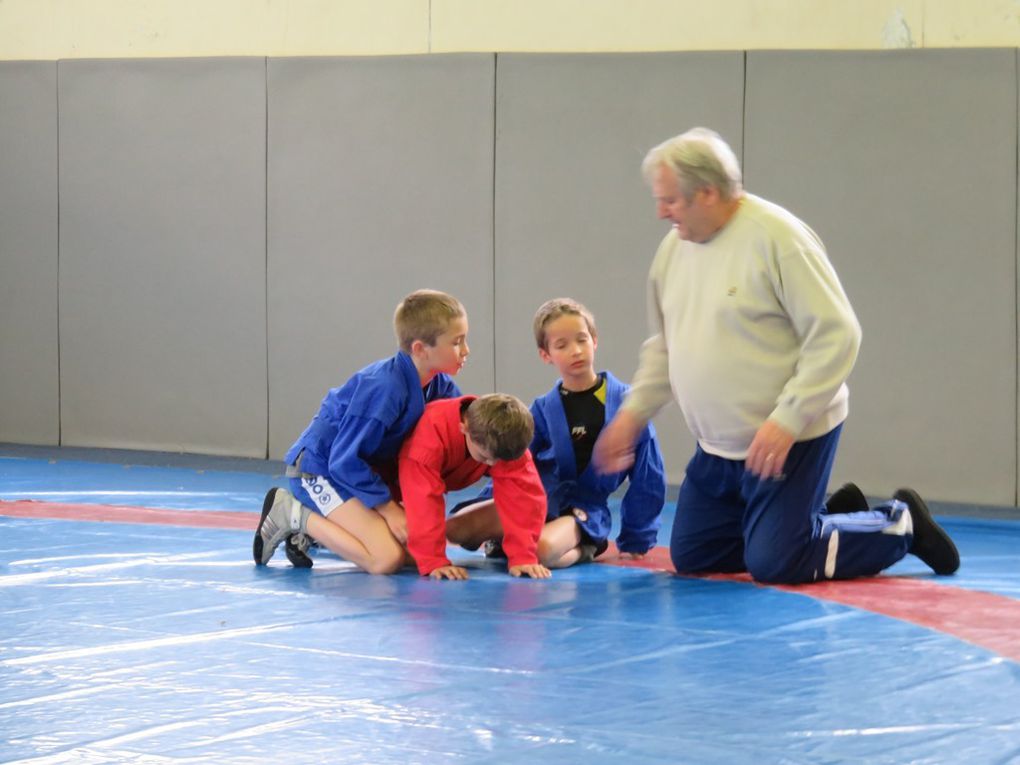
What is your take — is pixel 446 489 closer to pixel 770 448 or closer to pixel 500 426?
pixel 500 426

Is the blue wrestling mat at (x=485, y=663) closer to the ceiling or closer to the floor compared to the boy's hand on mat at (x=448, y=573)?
closer to the ceiling

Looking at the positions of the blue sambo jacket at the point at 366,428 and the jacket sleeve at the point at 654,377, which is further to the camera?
the blue sambo jacket at the point at 366,428

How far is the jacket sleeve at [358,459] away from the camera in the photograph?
13.7 feet

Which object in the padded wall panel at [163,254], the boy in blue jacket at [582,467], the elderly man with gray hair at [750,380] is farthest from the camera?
the padded wall panel at [163,254]

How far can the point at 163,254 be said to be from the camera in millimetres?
7461

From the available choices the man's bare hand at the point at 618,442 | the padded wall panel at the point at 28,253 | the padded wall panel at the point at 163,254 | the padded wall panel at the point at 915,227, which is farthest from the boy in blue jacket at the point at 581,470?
the padded wall panel at the point at 28,253

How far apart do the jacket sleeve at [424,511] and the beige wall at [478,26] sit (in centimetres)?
309

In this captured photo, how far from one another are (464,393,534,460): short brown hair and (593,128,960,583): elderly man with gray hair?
0.23 m

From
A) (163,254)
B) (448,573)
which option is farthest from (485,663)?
(163,254)

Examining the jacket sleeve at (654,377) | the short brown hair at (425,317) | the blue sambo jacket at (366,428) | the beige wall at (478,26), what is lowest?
the blue sambo jacket at (366,428)

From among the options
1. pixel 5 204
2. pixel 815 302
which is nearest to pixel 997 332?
pixel 815 302

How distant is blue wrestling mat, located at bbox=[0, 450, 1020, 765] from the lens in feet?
8.23

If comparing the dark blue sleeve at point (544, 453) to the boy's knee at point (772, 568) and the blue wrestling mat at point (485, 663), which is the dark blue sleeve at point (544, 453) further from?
the boy's knee at point (772, 568)

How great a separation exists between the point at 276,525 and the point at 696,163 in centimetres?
170
